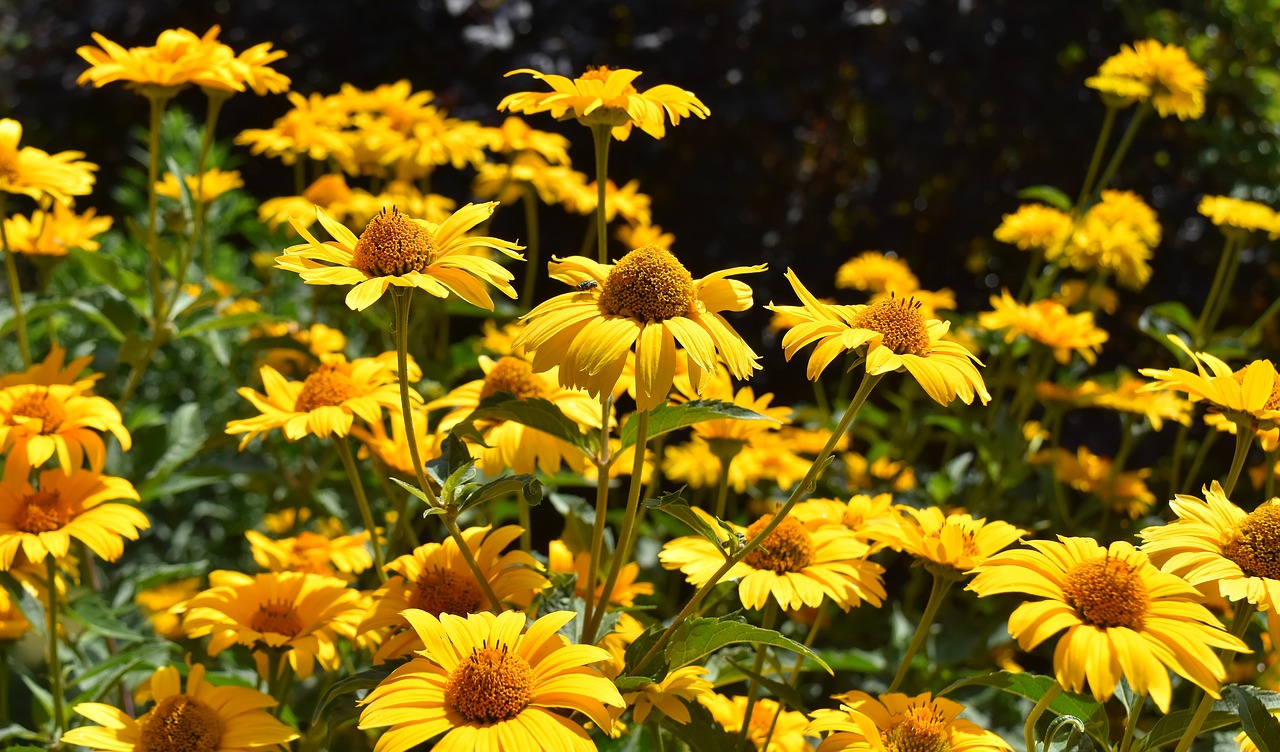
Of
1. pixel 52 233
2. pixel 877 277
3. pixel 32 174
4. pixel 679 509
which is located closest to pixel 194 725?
pixel 679 509

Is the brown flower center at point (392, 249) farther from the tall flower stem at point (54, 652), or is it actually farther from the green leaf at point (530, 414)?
the tall flower stem at point (54, 652)

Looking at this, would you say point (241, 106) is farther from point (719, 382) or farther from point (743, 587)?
point (743, 587)

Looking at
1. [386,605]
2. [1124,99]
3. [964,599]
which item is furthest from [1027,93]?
[386,605]

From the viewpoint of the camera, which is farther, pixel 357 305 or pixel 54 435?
pixel 54 435

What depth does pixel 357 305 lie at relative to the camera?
1093 millimetres

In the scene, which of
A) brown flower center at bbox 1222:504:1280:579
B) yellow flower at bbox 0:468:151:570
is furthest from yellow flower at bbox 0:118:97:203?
brown flower center at bbox 1222:504:1280:579

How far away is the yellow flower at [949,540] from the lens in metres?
1.41

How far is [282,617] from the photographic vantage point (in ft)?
4.94

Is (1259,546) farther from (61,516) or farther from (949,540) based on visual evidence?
(61,516)

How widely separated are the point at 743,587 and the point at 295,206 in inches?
69.9

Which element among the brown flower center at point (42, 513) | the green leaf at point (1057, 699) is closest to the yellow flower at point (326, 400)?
the brown flower center at point (42, 513)

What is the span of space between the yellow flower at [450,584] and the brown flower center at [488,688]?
0.24 metres

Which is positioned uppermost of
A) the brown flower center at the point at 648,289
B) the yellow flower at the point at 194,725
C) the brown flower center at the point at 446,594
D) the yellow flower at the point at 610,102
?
the yellow flower at the point at 610,102

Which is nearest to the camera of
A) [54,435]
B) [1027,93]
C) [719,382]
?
[54,435]
